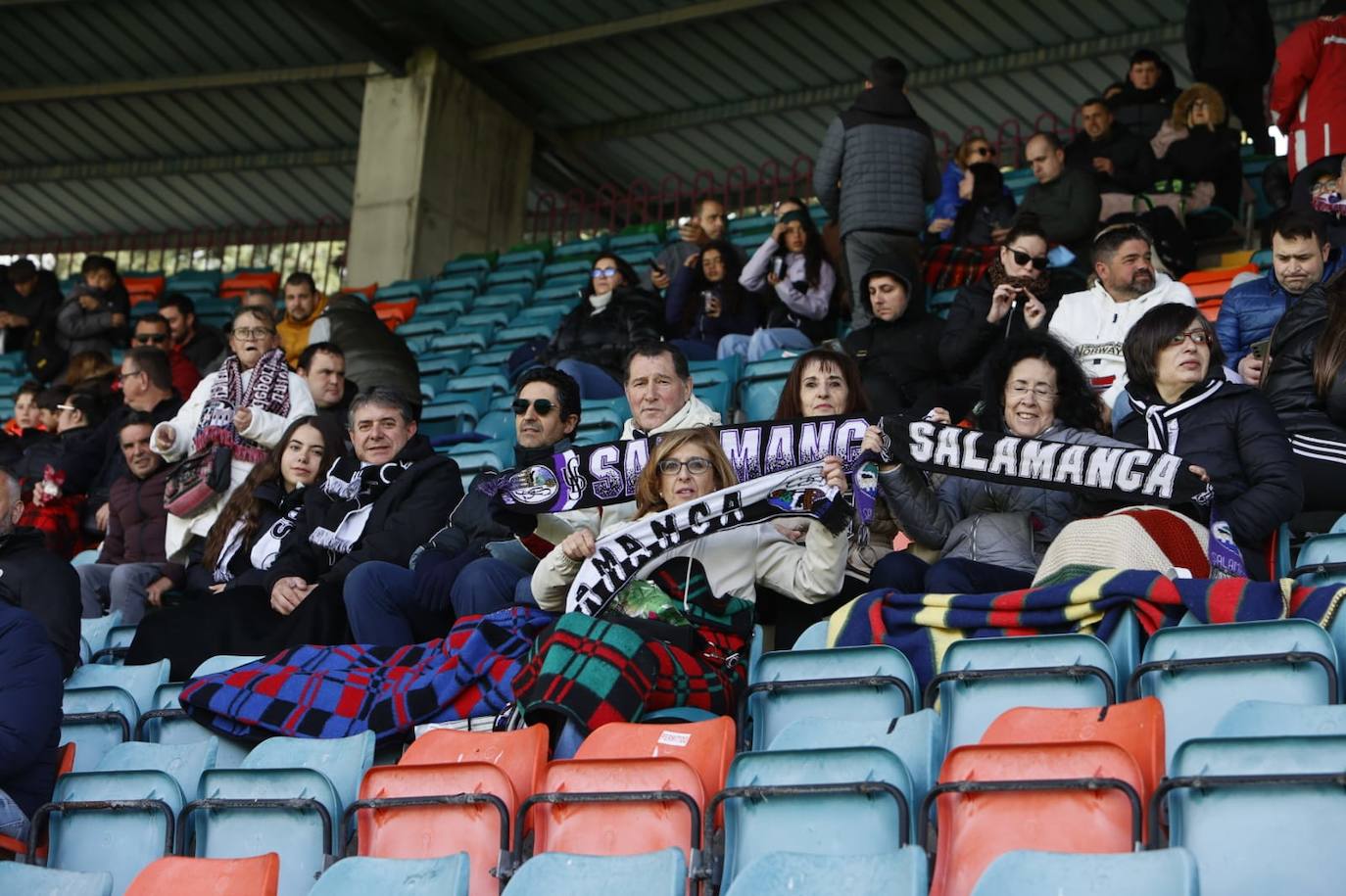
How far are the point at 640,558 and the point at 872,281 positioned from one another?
265 centimetres

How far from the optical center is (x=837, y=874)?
110 inches

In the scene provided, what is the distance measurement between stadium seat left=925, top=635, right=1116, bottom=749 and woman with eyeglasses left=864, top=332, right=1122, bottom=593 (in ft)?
1.81

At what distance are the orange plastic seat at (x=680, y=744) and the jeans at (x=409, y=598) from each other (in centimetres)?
94

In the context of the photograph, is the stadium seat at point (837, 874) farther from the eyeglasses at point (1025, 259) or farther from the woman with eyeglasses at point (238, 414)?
the eyeglasses at point (1025, 259)

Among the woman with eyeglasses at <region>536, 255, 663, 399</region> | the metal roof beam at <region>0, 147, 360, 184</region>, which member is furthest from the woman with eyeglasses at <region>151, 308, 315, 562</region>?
the metal roof beam at <region>0, 147, 360, 184</region>

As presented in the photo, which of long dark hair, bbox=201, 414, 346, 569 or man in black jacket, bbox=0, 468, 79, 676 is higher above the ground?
long dark hair, bbox=201, 414, 346, 569

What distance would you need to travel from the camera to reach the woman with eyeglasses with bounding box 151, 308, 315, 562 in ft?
20.2

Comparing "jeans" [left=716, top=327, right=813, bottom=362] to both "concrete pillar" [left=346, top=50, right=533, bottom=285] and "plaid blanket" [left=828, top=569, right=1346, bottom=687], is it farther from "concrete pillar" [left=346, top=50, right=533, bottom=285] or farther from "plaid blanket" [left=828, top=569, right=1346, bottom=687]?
"concrete pillar" [left=346, top=50, right=533, bottom=285]

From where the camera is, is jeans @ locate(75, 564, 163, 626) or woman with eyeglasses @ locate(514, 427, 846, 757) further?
jeans @ locate(75, 564, 163, 626)

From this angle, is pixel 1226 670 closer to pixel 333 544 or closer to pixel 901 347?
pixel 333 544

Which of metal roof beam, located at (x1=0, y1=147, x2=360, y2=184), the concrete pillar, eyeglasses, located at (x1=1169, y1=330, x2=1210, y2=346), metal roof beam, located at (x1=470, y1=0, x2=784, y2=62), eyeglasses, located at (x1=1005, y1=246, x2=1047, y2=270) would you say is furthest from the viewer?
metal roof beam, located at (x1=0, y1=147, x2=360, y2=184)

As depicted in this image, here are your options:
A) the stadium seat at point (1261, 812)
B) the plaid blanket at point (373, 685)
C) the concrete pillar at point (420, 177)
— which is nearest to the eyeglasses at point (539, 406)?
the plaid blanket at point (373, 685)

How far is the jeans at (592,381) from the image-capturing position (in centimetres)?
727

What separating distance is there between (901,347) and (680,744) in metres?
3.13
